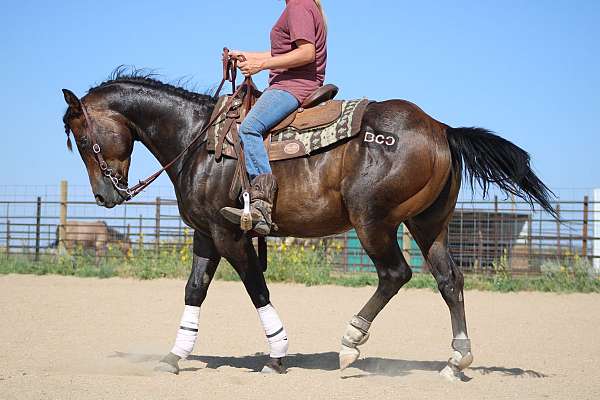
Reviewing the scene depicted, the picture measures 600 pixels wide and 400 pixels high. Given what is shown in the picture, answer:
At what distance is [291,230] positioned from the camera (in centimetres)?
598

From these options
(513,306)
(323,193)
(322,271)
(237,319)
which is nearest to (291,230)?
(323,193)

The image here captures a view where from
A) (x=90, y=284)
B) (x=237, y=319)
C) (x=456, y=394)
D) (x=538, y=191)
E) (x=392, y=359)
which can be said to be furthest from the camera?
(x=90, y=284)

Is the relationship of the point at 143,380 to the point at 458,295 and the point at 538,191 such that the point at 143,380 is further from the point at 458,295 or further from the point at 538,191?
→ the point at 538,191

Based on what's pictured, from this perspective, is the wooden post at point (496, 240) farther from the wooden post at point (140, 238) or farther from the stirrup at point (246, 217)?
the stirrup at point (246, 217)

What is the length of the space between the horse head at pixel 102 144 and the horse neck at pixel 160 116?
12 cm

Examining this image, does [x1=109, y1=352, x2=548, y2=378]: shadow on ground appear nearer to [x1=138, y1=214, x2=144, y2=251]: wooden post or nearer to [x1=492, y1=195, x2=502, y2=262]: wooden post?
[x1=492, y1=195, x2=502, y2=262]: wooden post

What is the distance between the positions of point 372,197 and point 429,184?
473 mm

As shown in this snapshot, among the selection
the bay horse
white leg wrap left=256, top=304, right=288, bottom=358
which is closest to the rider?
the bay horse

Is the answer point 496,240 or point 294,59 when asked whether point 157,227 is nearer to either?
point 496,240

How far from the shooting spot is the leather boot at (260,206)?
560 centimetres

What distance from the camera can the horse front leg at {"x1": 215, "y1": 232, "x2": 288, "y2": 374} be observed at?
5949mm

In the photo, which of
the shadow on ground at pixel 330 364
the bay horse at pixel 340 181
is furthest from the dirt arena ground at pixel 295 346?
the bay horse at pixel 340 181

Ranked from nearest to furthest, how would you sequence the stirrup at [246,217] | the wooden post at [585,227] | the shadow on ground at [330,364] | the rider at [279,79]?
1. the stirrup at [246,217]
2. the rider at [279,79]
3. the shadow on ground at [330,364]
4. the wooden post at [585,227]

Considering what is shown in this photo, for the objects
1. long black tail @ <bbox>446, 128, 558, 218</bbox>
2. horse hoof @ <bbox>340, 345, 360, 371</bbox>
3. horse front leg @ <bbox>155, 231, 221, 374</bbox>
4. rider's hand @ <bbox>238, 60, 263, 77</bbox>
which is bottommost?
horse hoof @ <bbox>340, 345, 360, 371</bbox>
